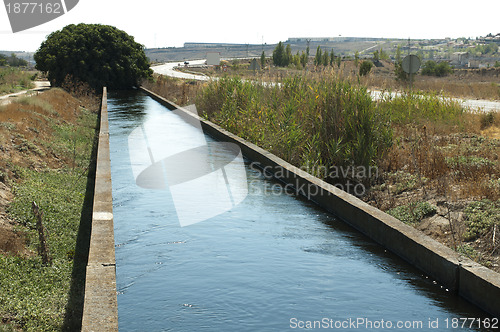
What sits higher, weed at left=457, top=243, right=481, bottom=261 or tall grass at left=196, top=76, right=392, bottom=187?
tall grass at left=196, top=76, right=392, bottom=187

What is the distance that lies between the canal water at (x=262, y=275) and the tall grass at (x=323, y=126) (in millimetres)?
1403

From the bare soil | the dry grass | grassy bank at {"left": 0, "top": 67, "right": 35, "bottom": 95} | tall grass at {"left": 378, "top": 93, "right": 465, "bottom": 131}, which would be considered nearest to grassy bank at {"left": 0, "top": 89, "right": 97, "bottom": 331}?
the bare soil

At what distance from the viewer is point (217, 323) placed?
15.0 feet

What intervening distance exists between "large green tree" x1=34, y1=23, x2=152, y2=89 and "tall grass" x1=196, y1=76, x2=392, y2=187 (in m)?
27.3

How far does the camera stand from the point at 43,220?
728cm

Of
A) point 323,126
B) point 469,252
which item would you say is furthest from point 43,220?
point 469,252

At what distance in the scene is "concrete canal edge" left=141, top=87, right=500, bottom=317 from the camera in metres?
4.81

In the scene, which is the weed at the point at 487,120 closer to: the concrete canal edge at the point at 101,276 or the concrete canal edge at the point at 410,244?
the concrete canal edge at the point at 410,244

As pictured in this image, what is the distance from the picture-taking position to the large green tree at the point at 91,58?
123 feet

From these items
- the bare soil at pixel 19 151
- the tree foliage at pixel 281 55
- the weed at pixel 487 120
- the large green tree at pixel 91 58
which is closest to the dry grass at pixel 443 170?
the weed at pixel 487 120

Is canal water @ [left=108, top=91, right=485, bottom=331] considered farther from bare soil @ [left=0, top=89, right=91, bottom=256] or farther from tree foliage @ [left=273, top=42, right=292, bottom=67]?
tree foliage @ [left=273, top=42, right=292, bottom=67]

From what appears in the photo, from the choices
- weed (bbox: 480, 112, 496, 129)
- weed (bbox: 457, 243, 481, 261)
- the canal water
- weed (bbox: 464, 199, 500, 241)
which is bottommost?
the canal water

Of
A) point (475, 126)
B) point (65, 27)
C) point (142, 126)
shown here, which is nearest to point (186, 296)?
point (475, 126)

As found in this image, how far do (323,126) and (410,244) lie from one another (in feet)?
14.0
